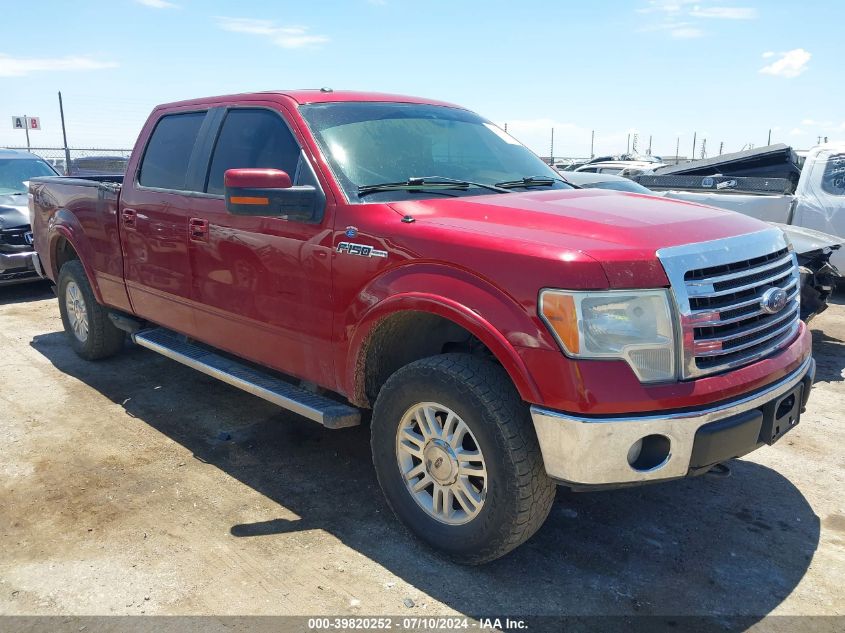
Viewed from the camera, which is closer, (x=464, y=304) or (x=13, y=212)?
(x=464, y=304)

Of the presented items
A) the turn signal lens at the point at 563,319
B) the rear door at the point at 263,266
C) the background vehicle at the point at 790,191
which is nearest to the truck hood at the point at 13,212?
the rear door at the point at 263,266

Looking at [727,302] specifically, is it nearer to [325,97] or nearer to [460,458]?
[460,458]

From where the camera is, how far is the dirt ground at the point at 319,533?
9.41 ft

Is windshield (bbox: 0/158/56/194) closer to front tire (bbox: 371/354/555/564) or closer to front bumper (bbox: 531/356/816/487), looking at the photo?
front tire (bbox: 371/354/555/564)

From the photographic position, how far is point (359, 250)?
128 inches

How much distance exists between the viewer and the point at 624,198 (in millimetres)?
3590

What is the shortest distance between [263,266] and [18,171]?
26.1ft

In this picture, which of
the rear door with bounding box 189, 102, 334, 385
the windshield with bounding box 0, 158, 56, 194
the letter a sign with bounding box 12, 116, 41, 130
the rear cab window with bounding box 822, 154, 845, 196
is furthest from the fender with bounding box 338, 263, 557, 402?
the letter a sign with bounding box 12, 116, 41, 130

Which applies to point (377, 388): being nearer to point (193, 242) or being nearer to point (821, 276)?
point (193, 242)

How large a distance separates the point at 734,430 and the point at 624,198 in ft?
4.61

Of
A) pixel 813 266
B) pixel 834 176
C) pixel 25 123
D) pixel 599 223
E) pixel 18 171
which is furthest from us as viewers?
pixel 25 123

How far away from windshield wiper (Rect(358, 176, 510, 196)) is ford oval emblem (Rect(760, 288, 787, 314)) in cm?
140

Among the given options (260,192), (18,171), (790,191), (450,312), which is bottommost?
(450,312)

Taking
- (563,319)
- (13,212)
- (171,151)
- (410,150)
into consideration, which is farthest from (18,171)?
(563,319)
